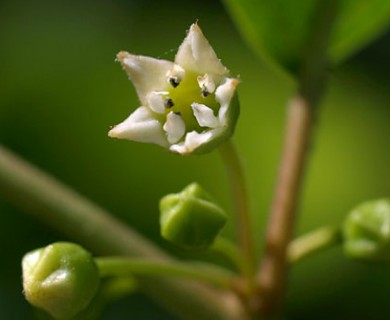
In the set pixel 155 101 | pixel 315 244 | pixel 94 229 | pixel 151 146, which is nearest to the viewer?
pixel 155 101

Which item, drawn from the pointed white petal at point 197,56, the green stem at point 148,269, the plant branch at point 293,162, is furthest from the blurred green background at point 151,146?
the pointed white petal at point 197,56

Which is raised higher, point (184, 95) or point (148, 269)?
point (184, 95)

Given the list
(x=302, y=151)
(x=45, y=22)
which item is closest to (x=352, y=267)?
(x=302, y=151)

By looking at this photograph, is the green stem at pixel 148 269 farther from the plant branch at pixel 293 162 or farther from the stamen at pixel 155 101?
the stamen at pixel 155 101

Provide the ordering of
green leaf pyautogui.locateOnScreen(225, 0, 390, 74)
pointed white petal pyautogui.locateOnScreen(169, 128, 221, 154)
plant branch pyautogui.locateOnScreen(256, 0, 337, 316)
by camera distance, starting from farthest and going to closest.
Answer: green leaf pyautogui.locateOnScreen(225, 0, 390, 74)
plant branch pyautogui.locateOnScreen(256, 0, 337, 316)
pointed white petal pyautogui.locateOnScreen(169, 128, 221, 154)

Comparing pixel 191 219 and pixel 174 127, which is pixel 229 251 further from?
pixel 174 127

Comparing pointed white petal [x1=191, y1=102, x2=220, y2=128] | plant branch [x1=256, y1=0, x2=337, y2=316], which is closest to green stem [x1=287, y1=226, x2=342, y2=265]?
plant branch [x1=256, y1=0, x2=337, y2=316]

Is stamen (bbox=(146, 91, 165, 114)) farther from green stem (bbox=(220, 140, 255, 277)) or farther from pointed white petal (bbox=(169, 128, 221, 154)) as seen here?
green stem (bbox=(220, 140, 255, 277))

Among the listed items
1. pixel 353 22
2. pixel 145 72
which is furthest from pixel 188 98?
pixel 353 22
